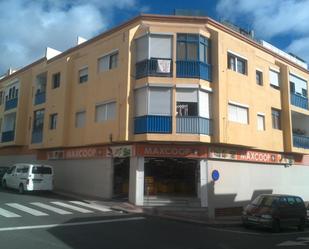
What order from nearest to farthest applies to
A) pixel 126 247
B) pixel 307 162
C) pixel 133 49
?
pixel 126 247 < pixel 133 49 < pixel 307 162

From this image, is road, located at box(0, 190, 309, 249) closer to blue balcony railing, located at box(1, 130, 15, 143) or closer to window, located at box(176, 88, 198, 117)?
window, located at box(176, 88, 198, 117)

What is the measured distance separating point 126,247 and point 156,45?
1513 cm

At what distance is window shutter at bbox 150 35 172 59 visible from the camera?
24331mm

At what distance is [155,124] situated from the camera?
2338 cm

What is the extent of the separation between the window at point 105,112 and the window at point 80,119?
1755 millimetres

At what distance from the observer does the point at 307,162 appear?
109ft

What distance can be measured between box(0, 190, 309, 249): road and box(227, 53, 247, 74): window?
11261 millimetres

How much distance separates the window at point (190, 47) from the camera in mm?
24453

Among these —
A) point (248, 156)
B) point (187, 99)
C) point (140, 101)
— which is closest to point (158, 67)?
point (140, 101)

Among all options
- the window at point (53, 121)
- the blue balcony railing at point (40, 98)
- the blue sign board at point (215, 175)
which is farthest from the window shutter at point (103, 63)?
the blue sign board at point (215, 175)

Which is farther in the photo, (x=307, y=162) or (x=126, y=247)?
(x=307, y=162)

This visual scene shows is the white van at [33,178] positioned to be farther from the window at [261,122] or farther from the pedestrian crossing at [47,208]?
the window at [261,122]

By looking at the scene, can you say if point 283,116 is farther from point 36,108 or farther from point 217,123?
point 36,108

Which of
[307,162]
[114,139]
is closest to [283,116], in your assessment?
[307,162]
